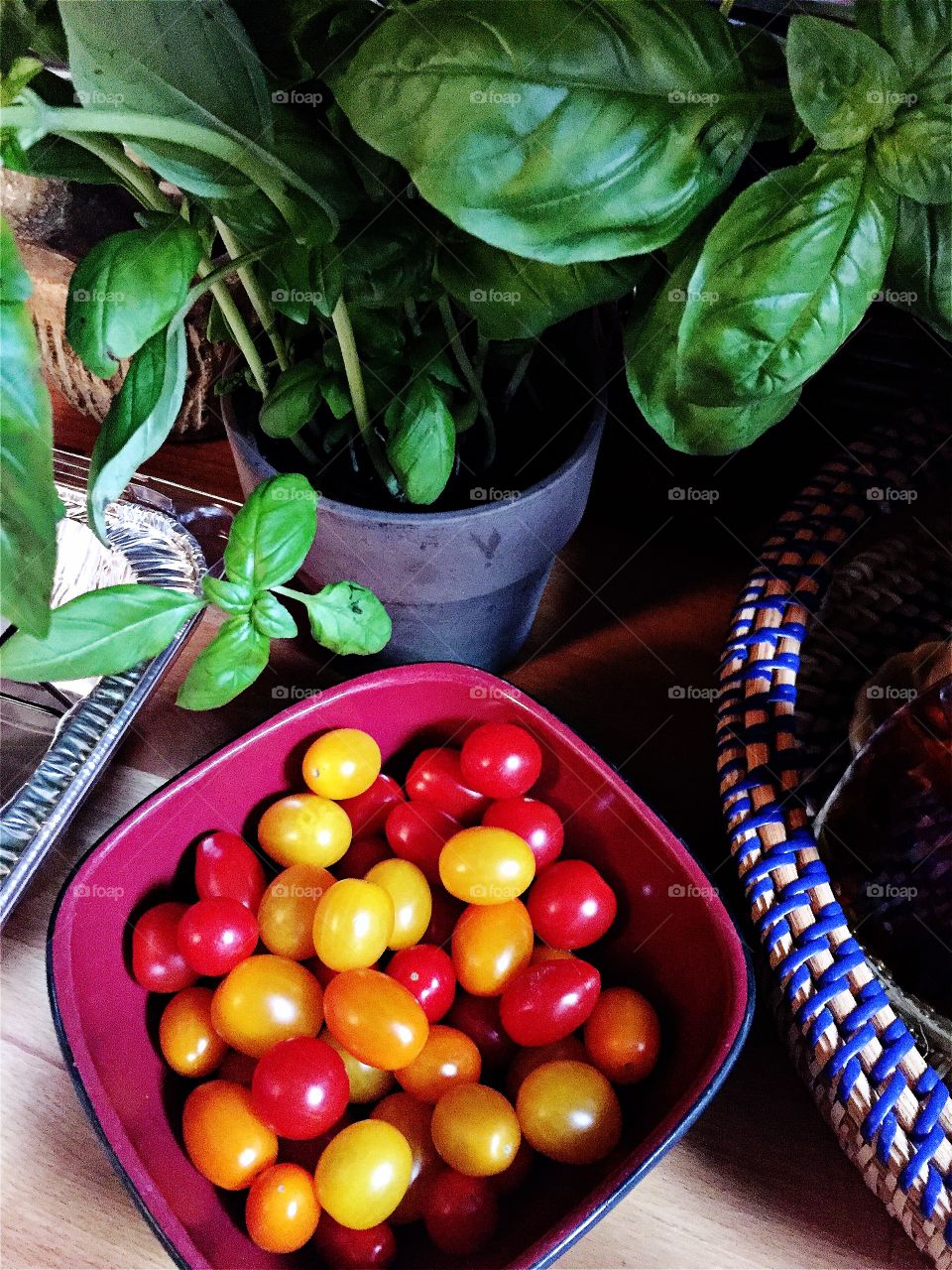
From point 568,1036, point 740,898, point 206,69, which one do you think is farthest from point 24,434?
point 740,898

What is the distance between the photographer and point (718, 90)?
334 millimetres

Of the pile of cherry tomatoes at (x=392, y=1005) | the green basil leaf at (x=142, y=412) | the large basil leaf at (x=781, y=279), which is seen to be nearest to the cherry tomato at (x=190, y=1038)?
the pile of cherry tomatoes at (x=392, y=1005)

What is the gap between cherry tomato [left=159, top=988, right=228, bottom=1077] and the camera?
45cm

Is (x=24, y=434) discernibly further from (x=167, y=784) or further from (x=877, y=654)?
(x=877, y=654)

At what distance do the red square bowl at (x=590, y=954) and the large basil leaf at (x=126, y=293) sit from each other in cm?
21

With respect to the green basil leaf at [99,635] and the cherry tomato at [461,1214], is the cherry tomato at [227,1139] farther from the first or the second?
the green basil leaf at [99,635]

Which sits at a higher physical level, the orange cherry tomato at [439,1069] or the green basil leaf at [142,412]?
the green basil leaf at [142,412]

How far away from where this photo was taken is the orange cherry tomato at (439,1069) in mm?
449

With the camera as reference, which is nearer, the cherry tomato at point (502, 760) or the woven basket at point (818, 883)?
the woven basket at point (818, 883)

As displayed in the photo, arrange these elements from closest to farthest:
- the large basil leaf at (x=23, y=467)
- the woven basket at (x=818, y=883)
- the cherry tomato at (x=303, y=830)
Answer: the large basil leaf at (x=23, y=467)
the woven basket at (x=818, y=883)
the cherry tomato at (x=303, y=830)

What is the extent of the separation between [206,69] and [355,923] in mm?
340

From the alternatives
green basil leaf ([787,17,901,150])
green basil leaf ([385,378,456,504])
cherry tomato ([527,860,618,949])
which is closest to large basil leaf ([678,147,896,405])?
green basil leaf ([787,17,901,150])

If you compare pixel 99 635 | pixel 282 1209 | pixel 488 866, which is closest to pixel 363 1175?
pixel 282 1209

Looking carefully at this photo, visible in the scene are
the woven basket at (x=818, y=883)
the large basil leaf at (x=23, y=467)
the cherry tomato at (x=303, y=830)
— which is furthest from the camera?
the cherry tomato at (x=303, y=830)
